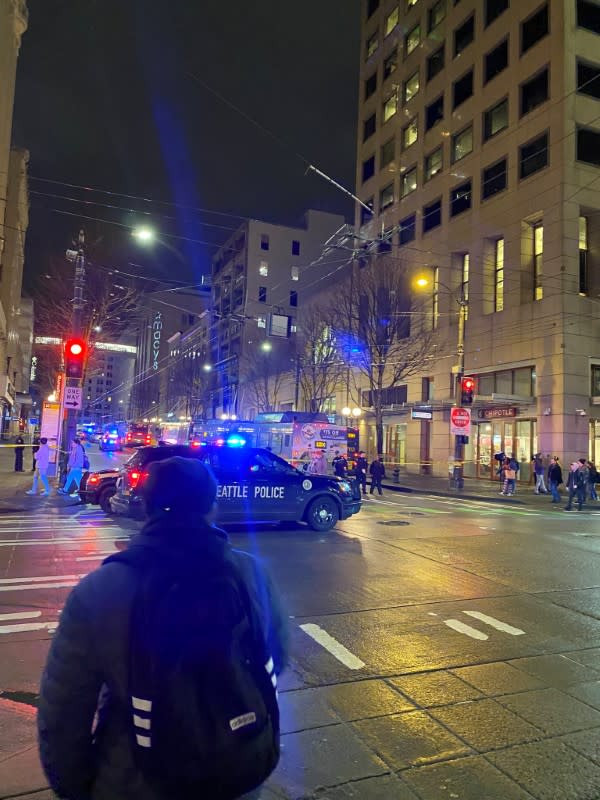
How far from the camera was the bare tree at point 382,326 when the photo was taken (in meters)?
32.6

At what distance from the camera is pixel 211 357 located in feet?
277

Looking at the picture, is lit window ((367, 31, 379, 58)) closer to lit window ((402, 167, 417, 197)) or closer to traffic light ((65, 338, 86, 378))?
lit window ((402, 167, 417, 197))

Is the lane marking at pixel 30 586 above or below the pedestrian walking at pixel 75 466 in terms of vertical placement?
below

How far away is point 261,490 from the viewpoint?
12039mm

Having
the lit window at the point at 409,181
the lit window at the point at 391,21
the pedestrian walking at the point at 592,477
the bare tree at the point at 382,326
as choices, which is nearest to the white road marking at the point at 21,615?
the pedestrian walking at the point at 592,477

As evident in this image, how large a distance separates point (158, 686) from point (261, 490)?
1049 cm

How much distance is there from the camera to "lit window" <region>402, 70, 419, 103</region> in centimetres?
4062

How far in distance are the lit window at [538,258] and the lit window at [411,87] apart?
16.8 meters

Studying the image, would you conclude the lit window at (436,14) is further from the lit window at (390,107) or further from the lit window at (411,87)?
the lit window at (390,107)

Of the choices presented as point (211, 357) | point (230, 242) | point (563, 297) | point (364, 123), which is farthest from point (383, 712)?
point (230, 242)

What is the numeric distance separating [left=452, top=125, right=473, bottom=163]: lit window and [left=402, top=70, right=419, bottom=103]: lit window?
696 cm

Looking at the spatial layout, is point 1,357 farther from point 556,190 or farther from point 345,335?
point 556,190

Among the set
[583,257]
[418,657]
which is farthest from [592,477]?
[418,657]

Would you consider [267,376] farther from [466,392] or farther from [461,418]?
[461,418]
